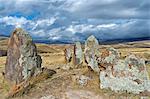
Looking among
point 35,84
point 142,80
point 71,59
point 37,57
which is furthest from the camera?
point 71,59

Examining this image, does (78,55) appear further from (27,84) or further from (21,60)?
(27,84)

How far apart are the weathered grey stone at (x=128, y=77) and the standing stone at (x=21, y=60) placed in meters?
7.00

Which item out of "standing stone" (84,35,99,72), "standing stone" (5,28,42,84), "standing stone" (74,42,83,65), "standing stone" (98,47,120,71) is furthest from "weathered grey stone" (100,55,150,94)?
"standing stone" (74,42,83,65)

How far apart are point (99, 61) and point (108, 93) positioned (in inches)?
153

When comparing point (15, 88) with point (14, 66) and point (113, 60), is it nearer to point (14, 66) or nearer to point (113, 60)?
point (14, 66)

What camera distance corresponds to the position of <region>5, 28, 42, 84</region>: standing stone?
30.8m

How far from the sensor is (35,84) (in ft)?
91.2

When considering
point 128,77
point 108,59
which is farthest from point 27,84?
point 128,77

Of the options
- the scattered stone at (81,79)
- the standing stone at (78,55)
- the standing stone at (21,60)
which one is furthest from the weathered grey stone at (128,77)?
the standing stone at (78,55)

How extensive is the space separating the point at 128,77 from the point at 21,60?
9.62 metres

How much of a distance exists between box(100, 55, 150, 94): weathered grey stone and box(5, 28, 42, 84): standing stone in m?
7.00

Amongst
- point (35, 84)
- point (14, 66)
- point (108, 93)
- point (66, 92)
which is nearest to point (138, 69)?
point (108, 93)

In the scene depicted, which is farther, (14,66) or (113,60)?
(14,66)

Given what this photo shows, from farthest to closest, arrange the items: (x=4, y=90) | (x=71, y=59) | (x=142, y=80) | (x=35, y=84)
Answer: (x=71, y=59)
(x=4, y=90)
(x=35, y=84)
(x=142, y=80)
